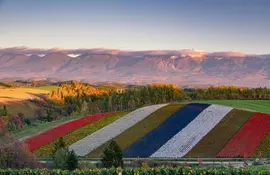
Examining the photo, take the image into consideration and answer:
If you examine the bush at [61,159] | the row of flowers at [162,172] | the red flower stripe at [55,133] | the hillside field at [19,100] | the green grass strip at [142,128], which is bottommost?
the hillside field at [19,100]

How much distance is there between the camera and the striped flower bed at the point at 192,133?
39.3 metres

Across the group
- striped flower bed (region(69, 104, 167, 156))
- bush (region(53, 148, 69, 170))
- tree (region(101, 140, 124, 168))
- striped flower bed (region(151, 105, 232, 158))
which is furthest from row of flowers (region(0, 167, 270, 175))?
striped flower bed (region(69, 104, 167, 156))

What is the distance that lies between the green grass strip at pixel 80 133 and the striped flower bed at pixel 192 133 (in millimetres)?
12068

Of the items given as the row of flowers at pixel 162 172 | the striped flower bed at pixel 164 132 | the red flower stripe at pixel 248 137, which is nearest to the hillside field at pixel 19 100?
the striped flower bed at pixel 164 132

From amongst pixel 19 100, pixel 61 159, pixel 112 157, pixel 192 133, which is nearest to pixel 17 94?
pixel 19 100

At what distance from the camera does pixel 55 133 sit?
5003cm

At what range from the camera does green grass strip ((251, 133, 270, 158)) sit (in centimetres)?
3664

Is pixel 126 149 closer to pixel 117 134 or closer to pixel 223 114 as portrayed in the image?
pixel 117 134

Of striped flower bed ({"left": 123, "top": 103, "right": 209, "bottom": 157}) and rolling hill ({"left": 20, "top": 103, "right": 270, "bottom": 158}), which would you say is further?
striped flower bed ({"left": 123, "top": 103, "right": 209, "bottom": 157})

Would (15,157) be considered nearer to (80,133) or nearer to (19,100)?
(80,133)

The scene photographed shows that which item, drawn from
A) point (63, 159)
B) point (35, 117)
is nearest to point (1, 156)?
point (63, 159)

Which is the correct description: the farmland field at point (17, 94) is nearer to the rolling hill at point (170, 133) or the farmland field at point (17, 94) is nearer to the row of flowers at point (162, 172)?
the rolling hill at point (170, 133)

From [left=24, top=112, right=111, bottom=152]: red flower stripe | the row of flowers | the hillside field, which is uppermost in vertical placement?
the row of flowers

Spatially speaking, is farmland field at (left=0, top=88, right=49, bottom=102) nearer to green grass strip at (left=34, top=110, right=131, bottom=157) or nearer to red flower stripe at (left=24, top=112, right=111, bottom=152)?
red flower stripe at (left=24, top=112, right=111, bottom=152)
